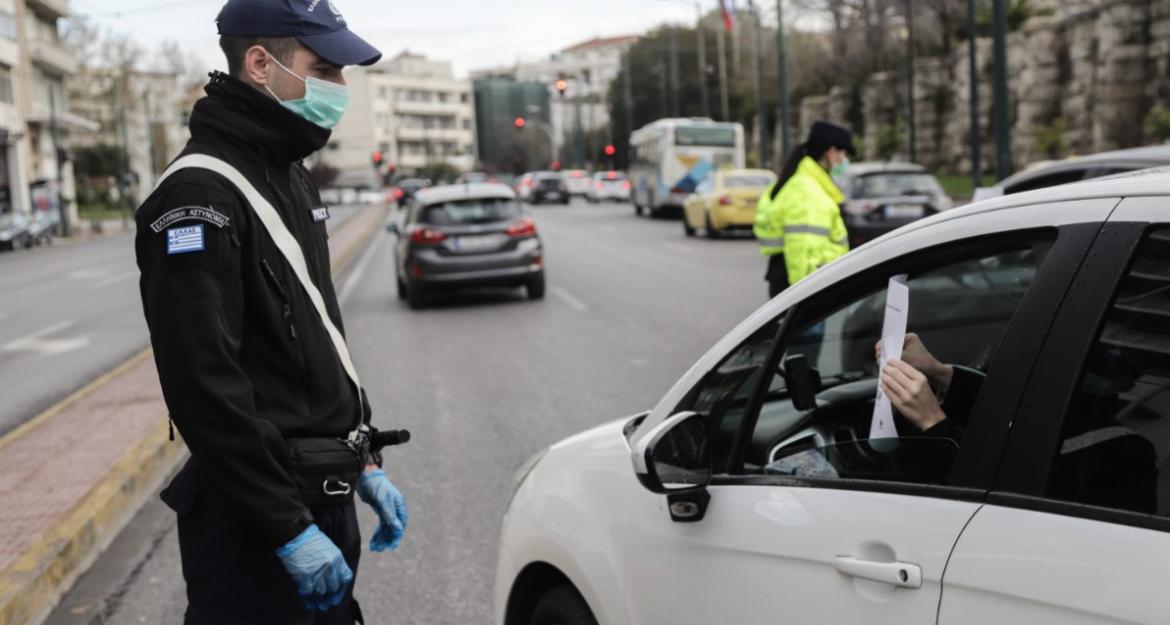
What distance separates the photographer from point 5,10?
193 feet

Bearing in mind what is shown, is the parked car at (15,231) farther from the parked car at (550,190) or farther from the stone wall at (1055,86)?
the stone wall at (1055,86)

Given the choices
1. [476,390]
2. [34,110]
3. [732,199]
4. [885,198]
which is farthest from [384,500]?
[34,110]

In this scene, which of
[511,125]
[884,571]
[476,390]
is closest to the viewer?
[884,571]

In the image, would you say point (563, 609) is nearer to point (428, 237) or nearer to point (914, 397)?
point (914, 397)

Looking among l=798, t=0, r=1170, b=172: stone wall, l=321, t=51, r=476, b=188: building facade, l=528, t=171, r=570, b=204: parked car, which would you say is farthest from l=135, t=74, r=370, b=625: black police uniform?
l=321, t=51, r=476, b=188: building facade

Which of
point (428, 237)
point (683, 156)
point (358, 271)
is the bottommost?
point (358, 271)

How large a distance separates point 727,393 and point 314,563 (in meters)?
1.04

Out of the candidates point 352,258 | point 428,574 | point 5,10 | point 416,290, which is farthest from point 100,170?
point 428,574

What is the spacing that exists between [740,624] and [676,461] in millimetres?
398

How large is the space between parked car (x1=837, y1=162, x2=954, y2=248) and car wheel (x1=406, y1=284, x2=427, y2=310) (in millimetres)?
6346

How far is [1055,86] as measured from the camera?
35.8 meters

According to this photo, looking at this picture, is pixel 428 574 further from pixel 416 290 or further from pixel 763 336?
pixel 416 290

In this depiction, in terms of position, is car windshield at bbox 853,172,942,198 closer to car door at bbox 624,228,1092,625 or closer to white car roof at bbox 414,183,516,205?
white car roof at bbox 414,183,516,205

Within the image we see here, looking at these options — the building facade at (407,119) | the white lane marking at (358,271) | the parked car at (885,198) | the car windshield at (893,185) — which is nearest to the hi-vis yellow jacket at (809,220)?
the parked car at (885,198)
